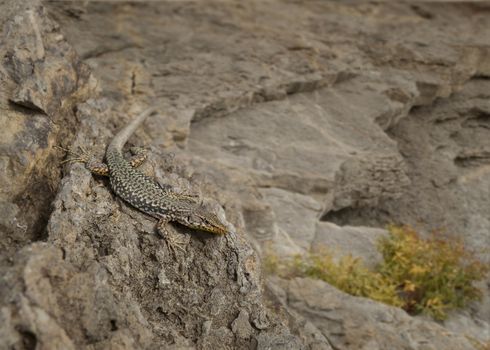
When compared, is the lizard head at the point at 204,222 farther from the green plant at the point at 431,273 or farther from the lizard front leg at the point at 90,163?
the green plant at the point at 431,273

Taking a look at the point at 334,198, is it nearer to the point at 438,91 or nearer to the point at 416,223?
the point at 416,223

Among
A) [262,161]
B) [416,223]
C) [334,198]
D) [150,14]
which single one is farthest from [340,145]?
[150,14]

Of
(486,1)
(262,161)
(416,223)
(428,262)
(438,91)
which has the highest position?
(486,1)

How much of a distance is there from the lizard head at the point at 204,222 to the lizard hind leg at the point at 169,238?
19cm

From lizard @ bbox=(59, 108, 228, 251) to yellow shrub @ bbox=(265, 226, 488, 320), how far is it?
2955mm

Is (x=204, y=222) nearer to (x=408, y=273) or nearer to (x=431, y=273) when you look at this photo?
(x=408, y=273)

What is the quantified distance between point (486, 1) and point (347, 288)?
8.53 meters

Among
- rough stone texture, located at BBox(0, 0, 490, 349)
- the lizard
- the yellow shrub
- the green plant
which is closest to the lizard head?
the lizard

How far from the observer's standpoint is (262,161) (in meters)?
10.0

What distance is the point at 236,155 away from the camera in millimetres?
10078

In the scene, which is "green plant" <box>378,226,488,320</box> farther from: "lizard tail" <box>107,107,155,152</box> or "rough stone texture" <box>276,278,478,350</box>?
"lizard tail" <box>107,107,155,152</box>

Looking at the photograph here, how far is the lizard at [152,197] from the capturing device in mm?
5441

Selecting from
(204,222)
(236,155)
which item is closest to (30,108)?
(204,222)

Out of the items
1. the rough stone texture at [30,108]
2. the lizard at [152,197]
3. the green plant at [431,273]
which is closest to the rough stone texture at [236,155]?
the rough stone texture at [30,108]
